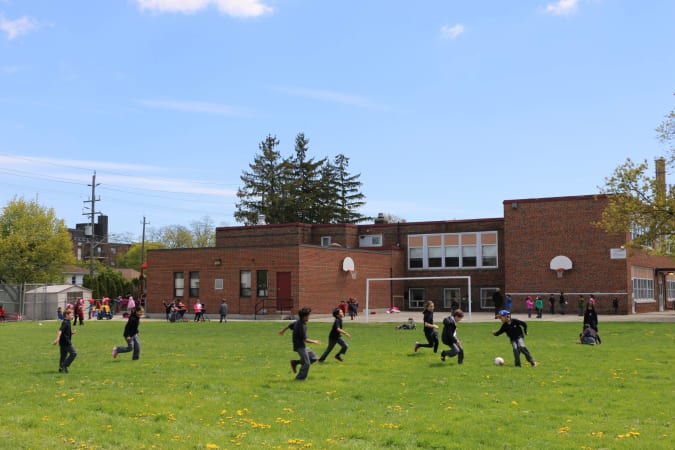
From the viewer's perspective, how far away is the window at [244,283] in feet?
166

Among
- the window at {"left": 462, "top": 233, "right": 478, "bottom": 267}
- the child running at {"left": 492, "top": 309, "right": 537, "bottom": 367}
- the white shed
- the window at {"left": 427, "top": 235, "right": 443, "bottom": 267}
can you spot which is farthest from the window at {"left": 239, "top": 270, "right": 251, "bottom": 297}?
the child running at {"left": 492, "top": 309, "right": 537, "bottom": 367}

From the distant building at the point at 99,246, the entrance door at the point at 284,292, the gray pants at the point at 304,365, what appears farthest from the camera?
the distant building at the point at 99,246

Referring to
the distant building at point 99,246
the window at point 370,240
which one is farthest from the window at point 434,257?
the distant building at point 99,246

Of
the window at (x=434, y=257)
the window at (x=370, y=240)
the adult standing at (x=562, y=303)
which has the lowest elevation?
the adult standing at (x=562, y=303)

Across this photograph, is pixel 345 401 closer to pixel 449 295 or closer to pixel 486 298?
pixel 486 298

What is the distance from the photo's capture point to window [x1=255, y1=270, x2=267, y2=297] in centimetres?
4959

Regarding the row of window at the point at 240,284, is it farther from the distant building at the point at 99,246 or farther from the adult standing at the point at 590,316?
the distant building at the point at 99,246

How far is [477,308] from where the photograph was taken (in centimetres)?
5856

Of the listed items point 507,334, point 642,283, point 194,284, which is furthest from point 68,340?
point 642,283

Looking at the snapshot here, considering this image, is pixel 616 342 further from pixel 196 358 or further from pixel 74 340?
pixel 74 340

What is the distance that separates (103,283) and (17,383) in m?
59.9

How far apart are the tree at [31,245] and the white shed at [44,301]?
19323 mm

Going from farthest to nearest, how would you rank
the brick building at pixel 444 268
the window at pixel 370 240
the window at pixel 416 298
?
the window at pixel 370 240 < the window at pixel 416 298 < the brick building at pixel 444 268

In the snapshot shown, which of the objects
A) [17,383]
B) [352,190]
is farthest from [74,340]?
[352,190]
